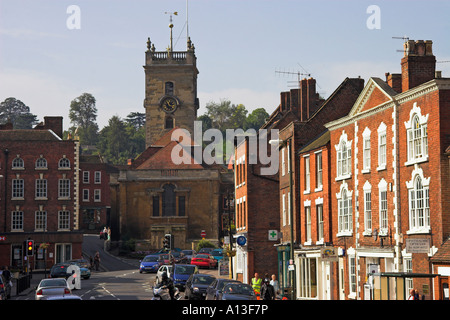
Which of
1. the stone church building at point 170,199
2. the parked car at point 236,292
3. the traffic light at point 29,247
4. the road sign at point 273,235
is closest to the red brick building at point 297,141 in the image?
the road sign at point 273,235

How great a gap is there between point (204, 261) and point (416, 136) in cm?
4311

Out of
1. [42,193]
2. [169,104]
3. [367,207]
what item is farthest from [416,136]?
[169,104]

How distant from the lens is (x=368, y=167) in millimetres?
40469

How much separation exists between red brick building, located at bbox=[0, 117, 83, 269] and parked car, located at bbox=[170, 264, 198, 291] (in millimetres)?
36858

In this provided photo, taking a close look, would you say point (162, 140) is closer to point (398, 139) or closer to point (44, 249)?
point (44, 249)

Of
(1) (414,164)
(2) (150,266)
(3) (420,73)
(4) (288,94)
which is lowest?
(2) (150,266)

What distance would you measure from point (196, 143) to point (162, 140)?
553 centimetres

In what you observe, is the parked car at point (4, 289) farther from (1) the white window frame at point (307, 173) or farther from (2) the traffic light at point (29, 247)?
(1) the white window frame at point (307, 173)

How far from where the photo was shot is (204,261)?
7606cm

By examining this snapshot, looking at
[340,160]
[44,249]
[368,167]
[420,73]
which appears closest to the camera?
[420,73]

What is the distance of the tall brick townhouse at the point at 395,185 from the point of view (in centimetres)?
3294
